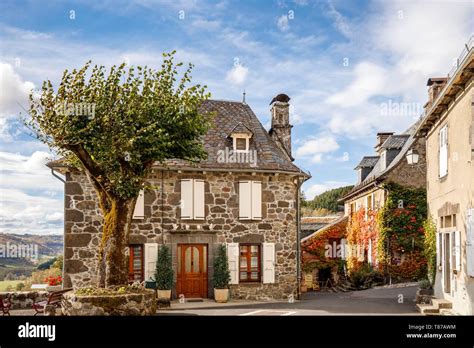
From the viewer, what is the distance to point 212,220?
20422 millimetres

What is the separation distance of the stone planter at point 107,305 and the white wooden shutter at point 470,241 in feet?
23.9

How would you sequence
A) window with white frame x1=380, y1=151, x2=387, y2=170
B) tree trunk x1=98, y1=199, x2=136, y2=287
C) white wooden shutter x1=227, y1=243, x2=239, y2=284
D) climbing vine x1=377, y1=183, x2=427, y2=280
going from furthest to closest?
window with white frame x1=380, y1=151, x2=387, y2=170 < climbing vine x1=377, y1=183, x2=427, y2=280 < white wooden shutter x1=227, y1=243, x2=239, y2=284 < tree trunk x1=98, y1=199, x2=136, y2=287

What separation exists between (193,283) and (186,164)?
422 centimetres

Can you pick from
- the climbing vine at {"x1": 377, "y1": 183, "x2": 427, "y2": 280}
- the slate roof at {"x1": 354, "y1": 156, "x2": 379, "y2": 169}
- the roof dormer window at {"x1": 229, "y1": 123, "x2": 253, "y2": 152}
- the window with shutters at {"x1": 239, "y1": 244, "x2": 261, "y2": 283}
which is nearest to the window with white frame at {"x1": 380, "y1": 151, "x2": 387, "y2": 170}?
the climbing vine at {"x1": 377, "y1": 183, "x2": 427, "y2": 280}

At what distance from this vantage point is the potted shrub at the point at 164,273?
19.4 m

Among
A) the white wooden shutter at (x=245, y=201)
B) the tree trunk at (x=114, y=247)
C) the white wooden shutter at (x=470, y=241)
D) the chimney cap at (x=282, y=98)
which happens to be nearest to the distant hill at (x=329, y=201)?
the chimney cap at (x=282, y=98)

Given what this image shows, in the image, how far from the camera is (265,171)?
20.6 meters

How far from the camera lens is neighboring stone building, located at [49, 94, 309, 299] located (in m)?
19.3

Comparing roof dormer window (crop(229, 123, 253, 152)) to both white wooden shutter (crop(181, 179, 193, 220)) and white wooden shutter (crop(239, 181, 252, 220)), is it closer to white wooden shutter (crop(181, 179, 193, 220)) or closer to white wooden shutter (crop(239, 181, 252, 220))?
white wooden shutter (crop(239, 181, 252, 220))

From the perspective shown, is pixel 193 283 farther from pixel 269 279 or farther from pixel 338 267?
pixel 338 267

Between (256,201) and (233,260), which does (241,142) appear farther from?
(233,260)

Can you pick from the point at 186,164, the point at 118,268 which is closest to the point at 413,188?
the point at 186,164

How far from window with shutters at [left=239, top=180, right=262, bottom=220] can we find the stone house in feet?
19.2

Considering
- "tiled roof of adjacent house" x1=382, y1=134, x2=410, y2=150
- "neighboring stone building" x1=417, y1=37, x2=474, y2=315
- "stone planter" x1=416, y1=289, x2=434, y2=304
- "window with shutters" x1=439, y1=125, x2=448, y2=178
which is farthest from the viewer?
"tiled roof of adjacent house" x1=382, y1=134, x2=410, y2=150
